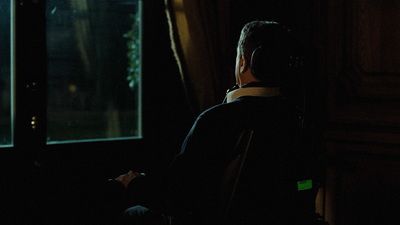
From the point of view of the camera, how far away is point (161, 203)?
3.84 ft

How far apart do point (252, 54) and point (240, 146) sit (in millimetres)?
339

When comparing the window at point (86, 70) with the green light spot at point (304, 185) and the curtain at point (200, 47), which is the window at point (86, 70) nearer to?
the curtain at point (200, 47)

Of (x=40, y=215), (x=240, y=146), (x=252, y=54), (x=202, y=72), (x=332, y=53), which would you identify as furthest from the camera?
(x=202, y=72)

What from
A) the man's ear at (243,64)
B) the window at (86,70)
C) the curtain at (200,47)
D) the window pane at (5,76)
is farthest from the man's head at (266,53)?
the window pane at (5,76)

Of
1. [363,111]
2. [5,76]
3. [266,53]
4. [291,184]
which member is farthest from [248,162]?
[5,76]

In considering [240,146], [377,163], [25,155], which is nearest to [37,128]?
[25,155]

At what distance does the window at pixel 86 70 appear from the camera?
2020 mm

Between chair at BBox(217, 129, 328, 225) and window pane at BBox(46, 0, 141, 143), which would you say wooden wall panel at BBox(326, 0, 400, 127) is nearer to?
chair at BBox(217, 129, 328, 225)

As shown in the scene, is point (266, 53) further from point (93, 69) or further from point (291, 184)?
point (93, 69)

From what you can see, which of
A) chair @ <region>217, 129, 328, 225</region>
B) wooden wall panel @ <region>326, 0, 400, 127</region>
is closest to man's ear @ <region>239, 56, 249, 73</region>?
chair @ <region>217, 129, 328, 225</region>

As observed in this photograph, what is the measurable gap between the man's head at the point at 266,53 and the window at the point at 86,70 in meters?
1.18

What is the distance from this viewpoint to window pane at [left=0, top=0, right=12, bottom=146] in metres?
1.98

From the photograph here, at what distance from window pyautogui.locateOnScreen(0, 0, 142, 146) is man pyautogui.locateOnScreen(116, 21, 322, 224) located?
112cm

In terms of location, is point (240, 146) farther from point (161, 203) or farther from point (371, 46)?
point (371, 46)
